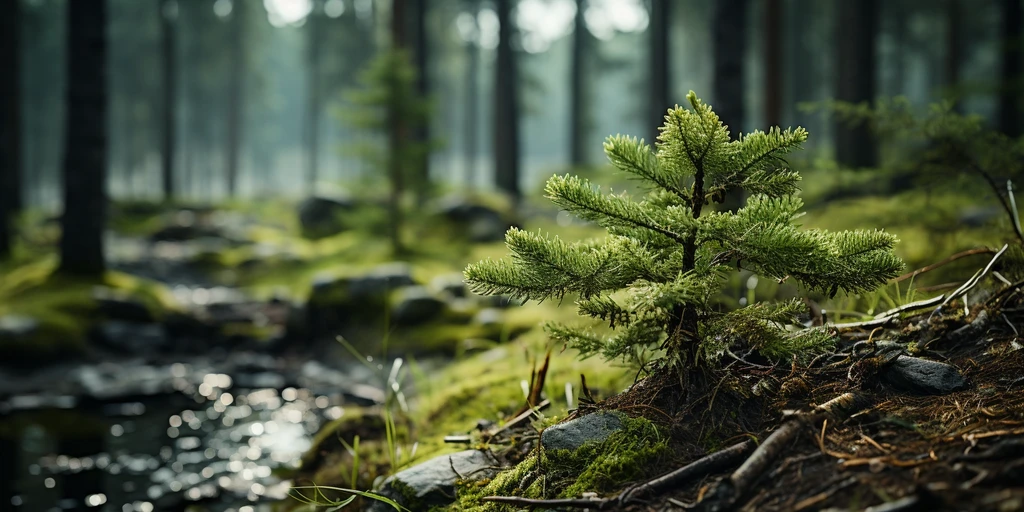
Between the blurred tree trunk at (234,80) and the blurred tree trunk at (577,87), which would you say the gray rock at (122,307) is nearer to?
the blurred tree trunk at (577,87)

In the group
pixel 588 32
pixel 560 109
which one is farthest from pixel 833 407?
pixel 560 109

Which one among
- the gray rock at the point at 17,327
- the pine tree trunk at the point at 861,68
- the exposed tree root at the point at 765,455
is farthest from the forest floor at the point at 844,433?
the pine tree trunk at the point at 861,68

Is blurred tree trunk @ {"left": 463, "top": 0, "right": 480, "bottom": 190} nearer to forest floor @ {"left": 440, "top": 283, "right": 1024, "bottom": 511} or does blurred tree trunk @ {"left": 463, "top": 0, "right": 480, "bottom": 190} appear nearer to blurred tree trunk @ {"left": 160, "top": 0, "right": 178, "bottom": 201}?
blurred tree trunk @ {"left": 160, "top": 0, "right": 178, "bottom": 201}

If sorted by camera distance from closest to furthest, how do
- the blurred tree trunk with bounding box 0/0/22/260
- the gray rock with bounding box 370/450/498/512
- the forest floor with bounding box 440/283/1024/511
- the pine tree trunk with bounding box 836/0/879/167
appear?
1. the forest floor with bounding box 440/283/1024/511
2. the gray rock with bounding box 370/450/498/512
3. the blurred tree trunk with bounding box 0/0/22/260
4. the pine tree trunk with bounding box 836/0/879/167

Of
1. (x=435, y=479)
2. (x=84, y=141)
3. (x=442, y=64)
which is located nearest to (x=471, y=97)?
(x=442, y=64)

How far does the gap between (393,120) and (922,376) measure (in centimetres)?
1048

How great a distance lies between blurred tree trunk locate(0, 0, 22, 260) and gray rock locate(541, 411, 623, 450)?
14359 millimetres

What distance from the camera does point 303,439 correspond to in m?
5.59

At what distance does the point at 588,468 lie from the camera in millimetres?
2301

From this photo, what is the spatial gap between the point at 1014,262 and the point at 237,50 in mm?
37286

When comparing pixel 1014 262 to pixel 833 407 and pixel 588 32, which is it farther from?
pixel 588 32

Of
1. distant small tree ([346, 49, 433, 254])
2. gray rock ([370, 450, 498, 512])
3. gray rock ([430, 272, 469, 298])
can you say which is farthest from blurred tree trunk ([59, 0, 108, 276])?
gray rock ([370, 450, 498, 512])

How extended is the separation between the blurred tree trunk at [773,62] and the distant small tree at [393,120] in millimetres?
5617

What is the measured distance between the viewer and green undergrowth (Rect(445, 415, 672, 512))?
87.3 inches
